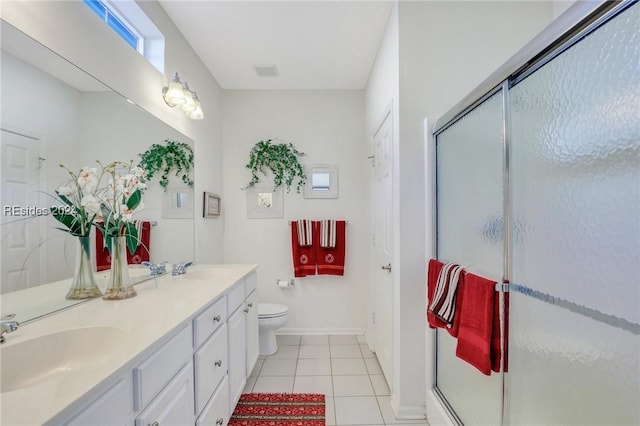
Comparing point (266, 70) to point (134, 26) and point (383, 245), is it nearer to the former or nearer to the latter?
point (134, 26)

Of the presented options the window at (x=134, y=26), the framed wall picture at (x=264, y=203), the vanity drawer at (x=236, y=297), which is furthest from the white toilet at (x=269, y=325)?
the window at (x=134, y=26)

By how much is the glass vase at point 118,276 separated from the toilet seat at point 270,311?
1318 millimetres

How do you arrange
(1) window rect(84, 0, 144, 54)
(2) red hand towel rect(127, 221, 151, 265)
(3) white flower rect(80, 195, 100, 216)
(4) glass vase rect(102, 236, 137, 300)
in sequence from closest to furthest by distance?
(3) white flower rect(80, 195, 100, 216), (4) glass vase rect(102, 236, 137, 300), (1) window rect(84, 0, 144, 54), (2) red hand towel rect(127, 221, 151, 265)

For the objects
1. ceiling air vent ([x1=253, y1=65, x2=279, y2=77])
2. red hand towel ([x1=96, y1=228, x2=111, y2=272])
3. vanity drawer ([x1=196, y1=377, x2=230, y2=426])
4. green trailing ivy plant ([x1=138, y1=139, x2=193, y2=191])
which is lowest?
vanity drawer ([x1=196, y1=377, x2=230, y2=426])

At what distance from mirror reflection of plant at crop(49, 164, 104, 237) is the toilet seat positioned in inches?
63.3

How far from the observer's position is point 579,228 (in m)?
0.95

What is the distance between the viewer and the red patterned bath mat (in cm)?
179

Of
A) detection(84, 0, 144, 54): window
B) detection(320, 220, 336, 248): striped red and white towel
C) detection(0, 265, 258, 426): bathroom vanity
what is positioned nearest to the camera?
detection(0, 265, 258, 426): bathroom vanity

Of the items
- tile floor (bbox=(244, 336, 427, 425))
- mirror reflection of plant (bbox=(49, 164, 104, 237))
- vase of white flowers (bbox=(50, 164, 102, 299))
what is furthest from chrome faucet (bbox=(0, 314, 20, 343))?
tile floor (bbox=(244, 336, 427, 425))

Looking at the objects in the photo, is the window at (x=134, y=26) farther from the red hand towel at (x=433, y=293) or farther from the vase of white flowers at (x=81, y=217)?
the red hand towel at (x=433, y=293)

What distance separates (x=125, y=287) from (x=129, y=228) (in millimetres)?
329

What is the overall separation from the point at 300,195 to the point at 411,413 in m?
2.04

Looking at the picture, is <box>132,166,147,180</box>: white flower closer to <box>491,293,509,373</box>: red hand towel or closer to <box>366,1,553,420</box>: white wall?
<box>366,1,553,420</box>: white wall

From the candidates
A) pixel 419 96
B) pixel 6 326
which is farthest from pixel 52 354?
pixel 419 96
